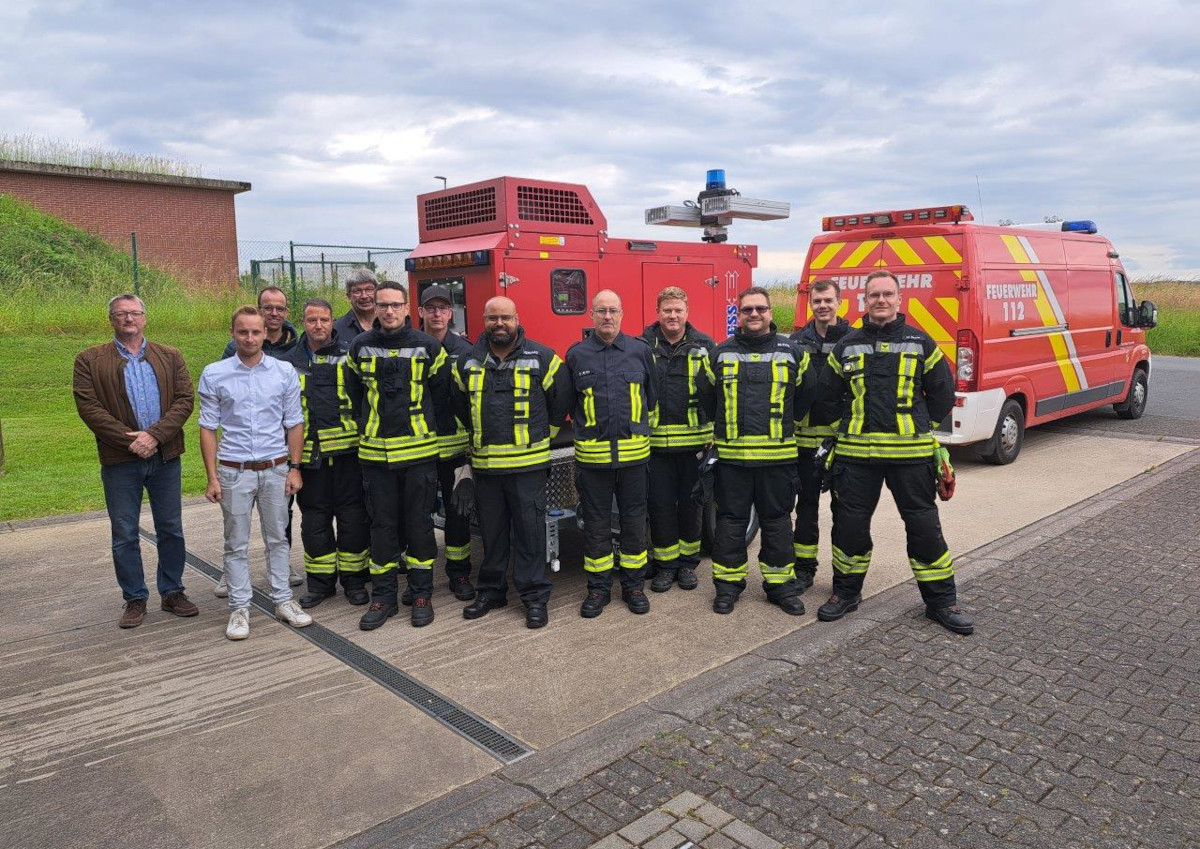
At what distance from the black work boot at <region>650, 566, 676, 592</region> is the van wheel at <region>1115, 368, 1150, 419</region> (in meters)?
9.26

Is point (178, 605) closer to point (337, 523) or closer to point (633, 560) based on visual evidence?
point (337, 523)

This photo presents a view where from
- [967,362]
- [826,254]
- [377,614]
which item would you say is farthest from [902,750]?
[826,254]

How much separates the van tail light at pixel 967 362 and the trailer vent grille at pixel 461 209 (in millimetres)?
4694

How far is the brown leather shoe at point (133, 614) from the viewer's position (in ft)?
16.0

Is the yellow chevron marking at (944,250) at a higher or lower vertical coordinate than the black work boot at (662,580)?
higher

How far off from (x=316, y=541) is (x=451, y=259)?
228 cm

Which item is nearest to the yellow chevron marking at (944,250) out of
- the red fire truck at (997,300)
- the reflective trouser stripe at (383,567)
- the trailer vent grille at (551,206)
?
the red fire truck at (997,300)

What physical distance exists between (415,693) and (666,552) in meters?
1.95

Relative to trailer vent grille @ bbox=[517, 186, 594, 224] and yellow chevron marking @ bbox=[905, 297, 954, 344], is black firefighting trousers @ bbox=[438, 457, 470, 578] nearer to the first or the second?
trailer vent grille @ bbox=[517, 186, 594, 224]

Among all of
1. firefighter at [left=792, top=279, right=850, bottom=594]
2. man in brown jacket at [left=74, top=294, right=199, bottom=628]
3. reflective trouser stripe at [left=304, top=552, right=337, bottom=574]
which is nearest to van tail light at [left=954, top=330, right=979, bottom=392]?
firefighter at [left=792, top=279, right=850, bottom=594]

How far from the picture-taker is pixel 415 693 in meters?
4.04

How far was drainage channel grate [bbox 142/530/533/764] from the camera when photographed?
3.56 m

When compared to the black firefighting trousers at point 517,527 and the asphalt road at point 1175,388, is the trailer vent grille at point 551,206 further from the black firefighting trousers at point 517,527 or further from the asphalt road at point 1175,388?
the asphalt road at point 1175,388

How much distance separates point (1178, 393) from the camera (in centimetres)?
1562
